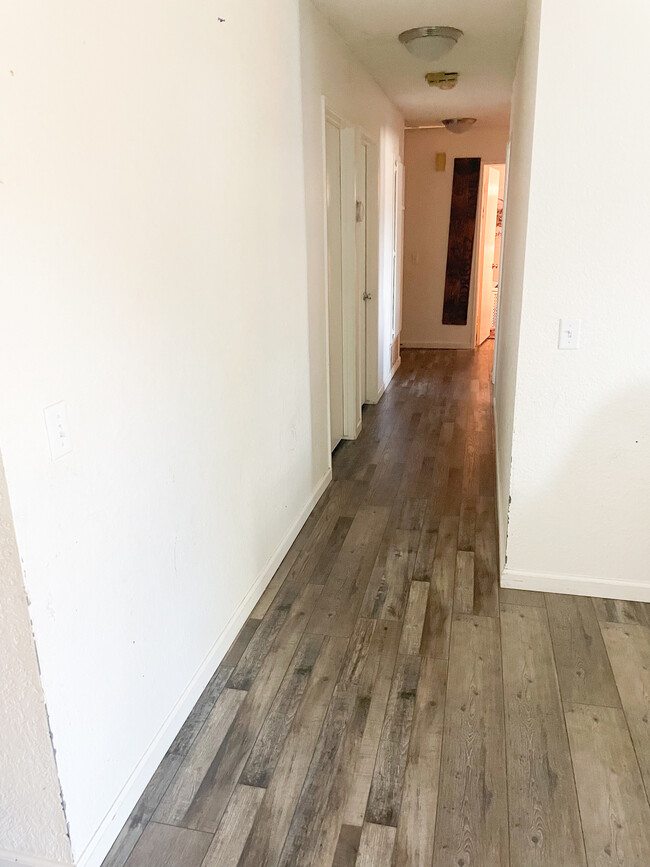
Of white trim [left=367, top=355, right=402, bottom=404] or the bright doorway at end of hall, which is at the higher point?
the bright doorway at end of hall

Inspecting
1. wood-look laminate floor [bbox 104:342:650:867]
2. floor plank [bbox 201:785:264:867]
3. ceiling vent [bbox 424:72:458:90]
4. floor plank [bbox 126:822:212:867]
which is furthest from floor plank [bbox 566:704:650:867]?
ceiling vent [bbox 424:72:458:90]

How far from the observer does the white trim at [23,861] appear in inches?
59.4

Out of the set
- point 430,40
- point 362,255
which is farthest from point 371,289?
point 430,40

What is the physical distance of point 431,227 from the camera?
770cm

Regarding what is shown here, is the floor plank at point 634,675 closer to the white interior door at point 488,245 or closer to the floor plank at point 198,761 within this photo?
the floor plank at point 198,761

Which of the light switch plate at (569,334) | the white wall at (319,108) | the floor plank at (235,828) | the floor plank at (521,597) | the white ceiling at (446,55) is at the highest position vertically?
the white ceiling at (446,55)

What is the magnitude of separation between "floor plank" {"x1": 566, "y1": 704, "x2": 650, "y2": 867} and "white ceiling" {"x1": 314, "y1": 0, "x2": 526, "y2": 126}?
10.4 feet

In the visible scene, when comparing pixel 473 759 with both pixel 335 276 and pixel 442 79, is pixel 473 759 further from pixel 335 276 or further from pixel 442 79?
pixel 442 79

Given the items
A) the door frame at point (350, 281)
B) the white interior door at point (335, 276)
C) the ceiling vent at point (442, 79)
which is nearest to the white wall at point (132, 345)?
the white interior door at point (335, 276)

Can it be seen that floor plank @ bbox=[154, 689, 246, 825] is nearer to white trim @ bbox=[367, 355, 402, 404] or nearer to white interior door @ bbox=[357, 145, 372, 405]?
white interior door @ bbox=[357, 145, 372, 405]

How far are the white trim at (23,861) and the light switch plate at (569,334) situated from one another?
2.21 m

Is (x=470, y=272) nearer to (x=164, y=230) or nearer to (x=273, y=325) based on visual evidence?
(x=273, y=325)

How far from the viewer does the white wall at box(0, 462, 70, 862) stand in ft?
4.26

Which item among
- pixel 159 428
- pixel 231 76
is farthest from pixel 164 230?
pixel 231 76
